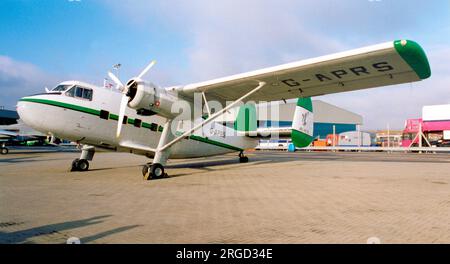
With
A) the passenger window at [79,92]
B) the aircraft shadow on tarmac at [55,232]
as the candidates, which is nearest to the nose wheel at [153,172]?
the passenger window at [79,92]

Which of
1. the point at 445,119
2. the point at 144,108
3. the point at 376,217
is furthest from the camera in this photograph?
the point at 445,119

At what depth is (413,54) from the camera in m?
8.63

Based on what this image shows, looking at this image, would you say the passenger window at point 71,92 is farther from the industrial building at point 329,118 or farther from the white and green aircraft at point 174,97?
the industrial building at point 329,118

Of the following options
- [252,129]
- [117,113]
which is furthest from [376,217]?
[252,129]

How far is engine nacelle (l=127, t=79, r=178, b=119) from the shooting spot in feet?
34.8

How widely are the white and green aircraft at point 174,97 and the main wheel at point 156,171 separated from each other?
0.12 ft

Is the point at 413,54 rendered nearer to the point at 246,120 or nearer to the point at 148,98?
the point at 148,98

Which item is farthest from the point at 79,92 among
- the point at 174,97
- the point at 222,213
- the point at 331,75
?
the point at 331,75

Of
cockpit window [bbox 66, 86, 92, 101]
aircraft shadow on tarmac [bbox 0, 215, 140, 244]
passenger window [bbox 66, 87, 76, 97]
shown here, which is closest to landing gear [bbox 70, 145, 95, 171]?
cockpit window [bbox 66, 86, 92, 101]

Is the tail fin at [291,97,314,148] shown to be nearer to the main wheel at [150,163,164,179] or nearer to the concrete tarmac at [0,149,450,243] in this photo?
the concrete tarmac at [0,149,450,243]

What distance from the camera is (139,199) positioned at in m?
7.11

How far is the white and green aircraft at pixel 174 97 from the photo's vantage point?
988 centimetres
